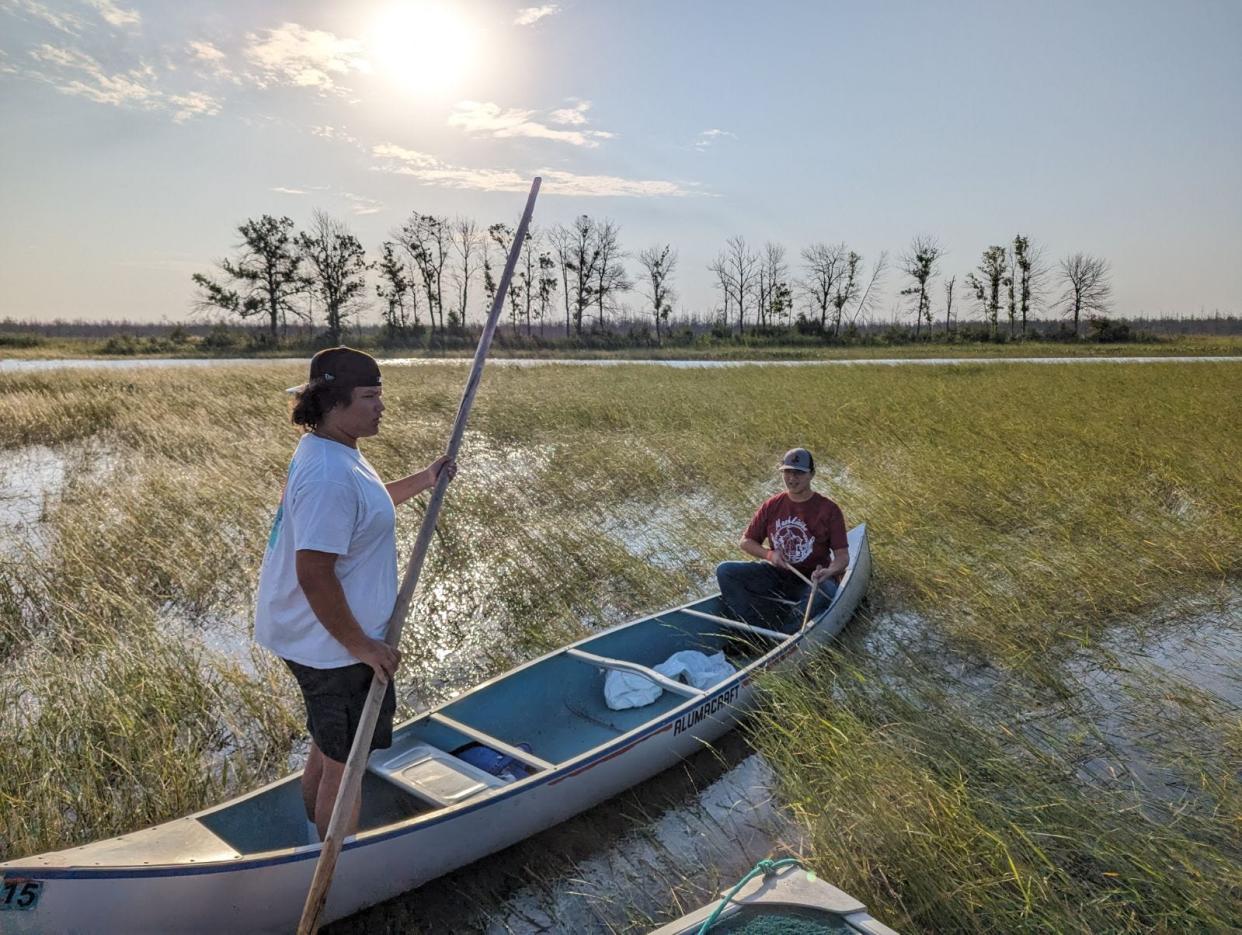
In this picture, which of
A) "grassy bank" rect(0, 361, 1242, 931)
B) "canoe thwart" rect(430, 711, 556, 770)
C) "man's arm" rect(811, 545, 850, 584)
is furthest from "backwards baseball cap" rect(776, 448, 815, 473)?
"canoe thwart" rect(430, 711, 556, 770)

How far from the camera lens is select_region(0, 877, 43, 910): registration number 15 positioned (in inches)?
113

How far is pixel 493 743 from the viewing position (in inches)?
175

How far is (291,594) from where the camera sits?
3088 mm

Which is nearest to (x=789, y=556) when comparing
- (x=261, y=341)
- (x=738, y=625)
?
(x=738, y=625)

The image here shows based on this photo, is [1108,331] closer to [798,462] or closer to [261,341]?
[261,341]

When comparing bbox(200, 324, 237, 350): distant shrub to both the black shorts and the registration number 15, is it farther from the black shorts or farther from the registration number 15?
the registration number 15

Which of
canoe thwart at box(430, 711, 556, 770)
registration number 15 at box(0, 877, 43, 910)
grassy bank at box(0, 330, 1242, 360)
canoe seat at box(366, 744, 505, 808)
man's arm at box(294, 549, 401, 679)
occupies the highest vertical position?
grassy bank at box(0, 330, 1242, 360)

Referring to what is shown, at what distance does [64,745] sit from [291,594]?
101 inches

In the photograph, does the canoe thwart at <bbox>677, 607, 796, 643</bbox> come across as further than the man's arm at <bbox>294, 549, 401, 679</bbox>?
Yes

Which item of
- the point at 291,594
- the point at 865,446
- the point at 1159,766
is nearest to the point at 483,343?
the point at 291,594

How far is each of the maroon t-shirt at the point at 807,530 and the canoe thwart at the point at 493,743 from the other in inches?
105

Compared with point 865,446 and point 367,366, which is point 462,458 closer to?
point 865,446

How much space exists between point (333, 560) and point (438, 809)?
1.68 metres

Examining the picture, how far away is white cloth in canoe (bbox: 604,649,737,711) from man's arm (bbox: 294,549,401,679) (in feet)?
9.01
